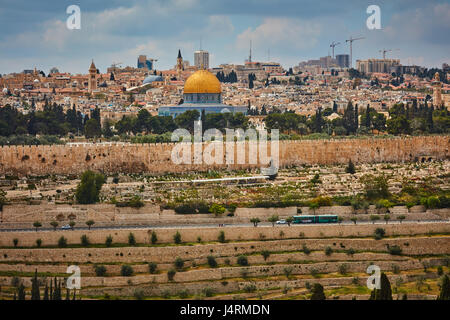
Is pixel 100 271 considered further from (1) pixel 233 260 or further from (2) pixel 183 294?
(1) pixel 233 260

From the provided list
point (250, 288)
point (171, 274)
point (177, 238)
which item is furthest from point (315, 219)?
point (171, 274)

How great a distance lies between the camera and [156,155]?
138 feet

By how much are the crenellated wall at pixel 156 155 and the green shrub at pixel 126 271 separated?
1435 centimetres

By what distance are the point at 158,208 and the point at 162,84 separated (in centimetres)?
6119

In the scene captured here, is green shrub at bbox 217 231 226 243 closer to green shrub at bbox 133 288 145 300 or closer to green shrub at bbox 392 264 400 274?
green shrub at bbox 133 288 145 300

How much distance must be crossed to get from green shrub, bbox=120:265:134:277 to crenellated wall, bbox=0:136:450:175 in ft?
47.1

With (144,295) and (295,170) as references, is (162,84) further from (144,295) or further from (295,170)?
(144,295)

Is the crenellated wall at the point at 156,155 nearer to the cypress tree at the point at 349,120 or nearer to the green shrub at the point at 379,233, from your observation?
the cypress tree at the point at 349,120

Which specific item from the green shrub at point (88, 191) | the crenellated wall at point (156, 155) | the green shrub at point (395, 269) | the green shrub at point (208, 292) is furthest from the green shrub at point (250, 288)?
the crenellated wall at point (156, 155)

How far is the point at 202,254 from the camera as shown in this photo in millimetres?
28203

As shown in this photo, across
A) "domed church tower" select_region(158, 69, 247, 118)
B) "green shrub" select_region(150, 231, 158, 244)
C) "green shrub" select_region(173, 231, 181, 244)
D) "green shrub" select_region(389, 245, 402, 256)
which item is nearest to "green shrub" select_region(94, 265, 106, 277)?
"green shrub" select_region(150, 231, 158, 244)

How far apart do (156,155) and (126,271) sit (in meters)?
15.4

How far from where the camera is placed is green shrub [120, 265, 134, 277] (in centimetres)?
2695
